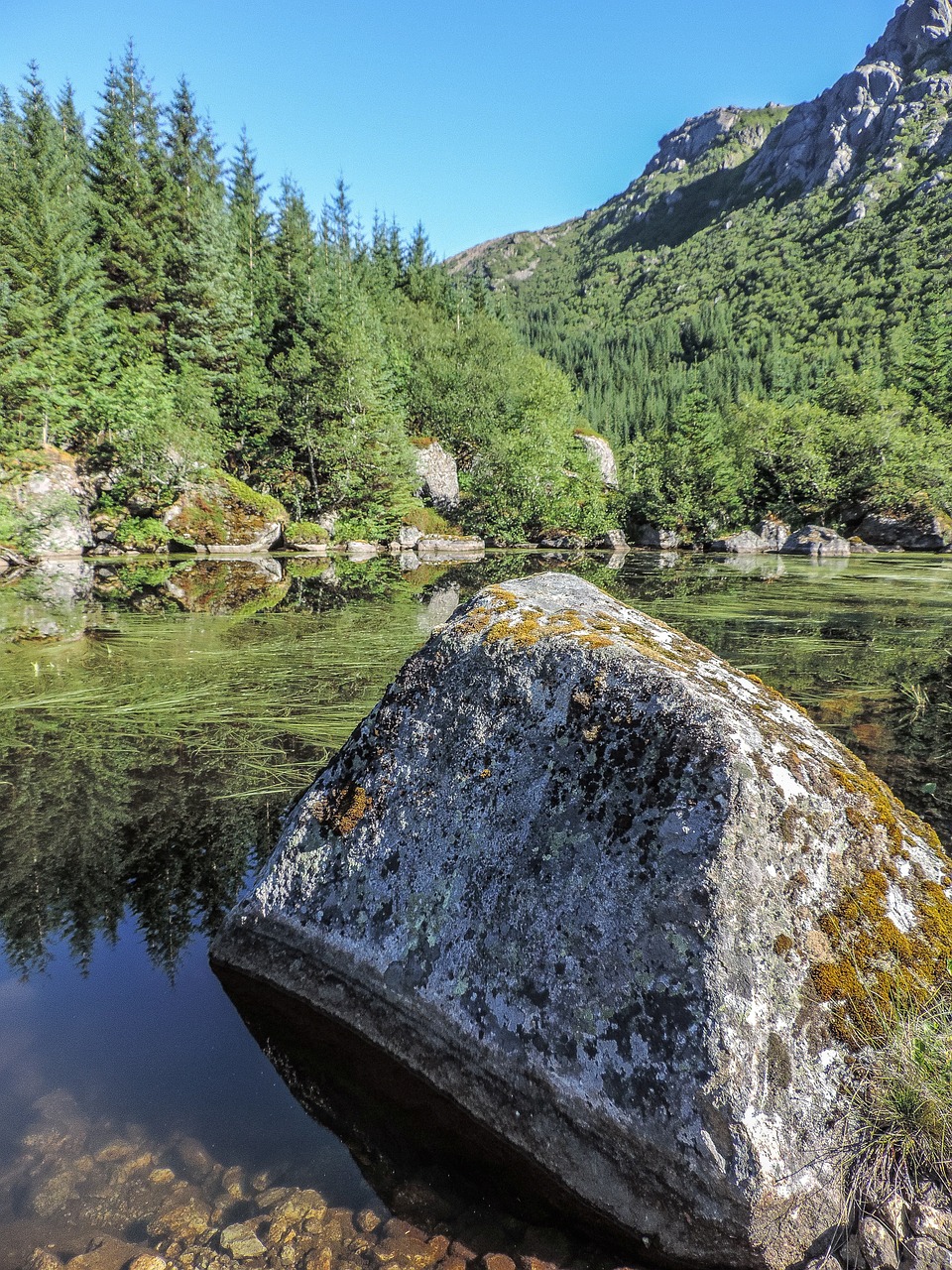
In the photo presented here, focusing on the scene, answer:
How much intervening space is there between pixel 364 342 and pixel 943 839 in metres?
37.3

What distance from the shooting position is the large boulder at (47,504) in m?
21.9

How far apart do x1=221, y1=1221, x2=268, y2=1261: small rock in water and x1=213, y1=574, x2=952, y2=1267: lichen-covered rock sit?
794mm

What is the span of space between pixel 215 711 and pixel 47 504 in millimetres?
21088

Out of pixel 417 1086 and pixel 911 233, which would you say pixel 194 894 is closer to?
pixel 417 1086

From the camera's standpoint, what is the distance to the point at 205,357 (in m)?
37.0

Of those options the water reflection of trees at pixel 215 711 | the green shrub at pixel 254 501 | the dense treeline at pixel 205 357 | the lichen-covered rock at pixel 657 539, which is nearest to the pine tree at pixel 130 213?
the dense treeline at pixel 205 357

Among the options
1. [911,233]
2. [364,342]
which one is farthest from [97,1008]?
[911,233]

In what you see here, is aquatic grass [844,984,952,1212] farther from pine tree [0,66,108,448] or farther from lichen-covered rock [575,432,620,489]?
lichen-covered rock [575,432,620,489]

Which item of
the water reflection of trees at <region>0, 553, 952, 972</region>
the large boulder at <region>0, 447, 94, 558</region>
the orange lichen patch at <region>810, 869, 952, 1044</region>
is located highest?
the large boulder at <region>0, 447, 94, 558</region>

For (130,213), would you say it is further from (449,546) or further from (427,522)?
(449,546)

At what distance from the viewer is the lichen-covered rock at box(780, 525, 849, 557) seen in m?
36.0

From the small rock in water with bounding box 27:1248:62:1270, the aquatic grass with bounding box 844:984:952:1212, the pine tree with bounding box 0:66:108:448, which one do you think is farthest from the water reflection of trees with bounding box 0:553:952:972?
the pine tree with bounding box 0:66:108:448

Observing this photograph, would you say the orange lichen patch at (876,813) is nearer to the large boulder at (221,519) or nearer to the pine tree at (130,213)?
→ the large boulder at (221,519)

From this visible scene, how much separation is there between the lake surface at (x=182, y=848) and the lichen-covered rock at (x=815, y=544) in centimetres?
2460
